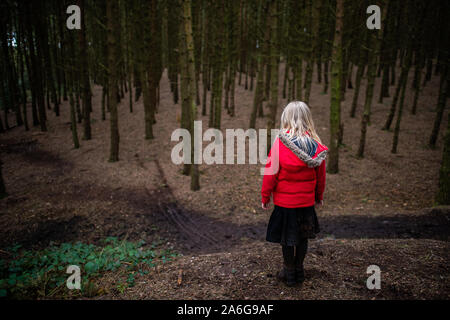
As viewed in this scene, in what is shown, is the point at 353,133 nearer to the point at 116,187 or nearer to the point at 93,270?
the point at 116,187

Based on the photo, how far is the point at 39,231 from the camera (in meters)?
6.07

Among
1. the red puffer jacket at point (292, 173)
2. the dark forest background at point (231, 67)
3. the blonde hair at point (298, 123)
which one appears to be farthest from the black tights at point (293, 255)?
the dark forest background at point (231, 67)

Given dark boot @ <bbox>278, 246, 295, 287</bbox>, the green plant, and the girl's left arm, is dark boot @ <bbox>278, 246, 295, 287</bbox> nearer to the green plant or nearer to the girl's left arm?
the girl's left arm

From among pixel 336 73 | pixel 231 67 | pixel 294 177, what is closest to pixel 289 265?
pixel 294 177

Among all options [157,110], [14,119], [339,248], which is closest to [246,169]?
[339,248]

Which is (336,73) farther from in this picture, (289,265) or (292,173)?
(289,265)

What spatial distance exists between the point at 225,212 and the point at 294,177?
463cm

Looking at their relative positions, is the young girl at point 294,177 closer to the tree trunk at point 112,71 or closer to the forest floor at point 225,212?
the forest floor at point 225,212

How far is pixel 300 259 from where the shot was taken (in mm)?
3137

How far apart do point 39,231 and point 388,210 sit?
8648mm

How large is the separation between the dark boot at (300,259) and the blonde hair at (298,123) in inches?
47.6

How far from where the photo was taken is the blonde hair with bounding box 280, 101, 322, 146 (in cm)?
278
